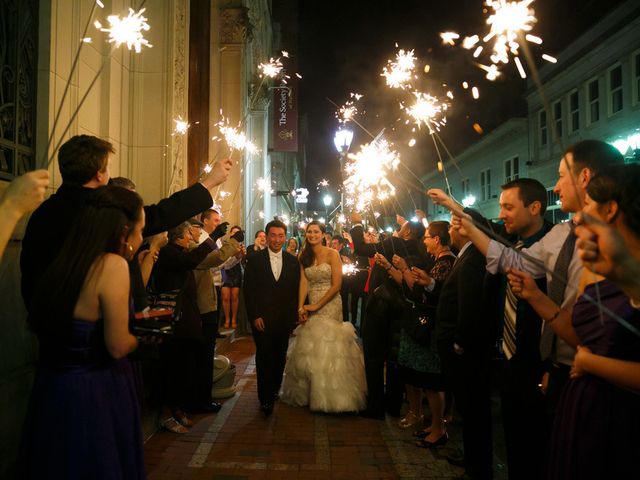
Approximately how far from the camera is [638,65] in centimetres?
1775

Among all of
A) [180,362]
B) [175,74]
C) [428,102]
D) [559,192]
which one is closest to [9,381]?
[180,362]

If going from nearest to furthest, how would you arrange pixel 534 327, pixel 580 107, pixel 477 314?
pixel 534 327
pixel 477 314
pixel 580 107

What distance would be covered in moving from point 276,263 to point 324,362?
4.83 feet

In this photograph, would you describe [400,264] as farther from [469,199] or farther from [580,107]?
[469,199]

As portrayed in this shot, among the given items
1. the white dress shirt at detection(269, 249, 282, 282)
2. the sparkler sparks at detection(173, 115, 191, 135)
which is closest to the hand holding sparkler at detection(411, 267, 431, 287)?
the white dress shirt at detection(269, 249, 282, 282)

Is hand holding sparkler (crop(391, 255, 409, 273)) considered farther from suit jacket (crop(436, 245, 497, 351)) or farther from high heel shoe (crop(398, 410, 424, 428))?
high heel shoe (crop(398, 410, 424, 428))

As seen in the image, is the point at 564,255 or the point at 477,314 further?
the point at 477,314

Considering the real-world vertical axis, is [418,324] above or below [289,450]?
above

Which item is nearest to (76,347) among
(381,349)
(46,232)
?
(46,232)

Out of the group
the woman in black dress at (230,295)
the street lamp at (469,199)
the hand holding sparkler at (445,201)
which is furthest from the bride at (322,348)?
the street lamp at (469,199)

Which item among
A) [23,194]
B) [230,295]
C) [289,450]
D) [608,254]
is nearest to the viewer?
[608,254]

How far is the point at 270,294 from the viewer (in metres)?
6.42

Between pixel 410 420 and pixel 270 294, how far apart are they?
7.72ft

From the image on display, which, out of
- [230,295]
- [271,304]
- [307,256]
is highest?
[307,256]
